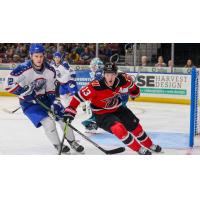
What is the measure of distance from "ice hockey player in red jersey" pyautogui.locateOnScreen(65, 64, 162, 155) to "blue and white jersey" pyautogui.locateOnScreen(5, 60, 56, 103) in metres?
0.35

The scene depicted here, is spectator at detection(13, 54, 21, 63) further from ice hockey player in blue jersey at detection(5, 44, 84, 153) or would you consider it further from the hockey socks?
the hockey socks

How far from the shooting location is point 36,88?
11.6ft

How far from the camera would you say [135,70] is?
7090 mm

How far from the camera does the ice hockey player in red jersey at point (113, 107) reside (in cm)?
328

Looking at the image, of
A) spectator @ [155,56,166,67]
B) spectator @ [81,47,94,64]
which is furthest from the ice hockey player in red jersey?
spectator @ [81,47,94,64]

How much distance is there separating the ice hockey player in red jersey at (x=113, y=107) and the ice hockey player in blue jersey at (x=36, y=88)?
0.25m

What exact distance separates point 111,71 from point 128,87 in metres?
0.28

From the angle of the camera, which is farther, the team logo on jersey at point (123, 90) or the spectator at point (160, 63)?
the spectator at point (160, 63)

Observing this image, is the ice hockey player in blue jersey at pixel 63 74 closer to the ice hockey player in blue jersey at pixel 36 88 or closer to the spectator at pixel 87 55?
the spectator at pixel 87 55

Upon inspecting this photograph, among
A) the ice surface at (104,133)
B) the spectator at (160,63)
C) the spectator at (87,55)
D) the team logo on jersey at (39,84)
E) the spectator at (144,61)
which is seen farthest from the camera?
the spectator at (87,55)

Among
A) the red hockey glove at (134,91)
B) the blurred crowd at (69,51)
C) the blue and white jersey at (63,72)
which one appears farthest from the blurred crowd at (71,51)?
the red hockey glove at (134,91)

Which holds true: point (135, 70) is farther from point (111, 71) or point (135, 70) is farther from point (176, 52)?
point (111, 71)

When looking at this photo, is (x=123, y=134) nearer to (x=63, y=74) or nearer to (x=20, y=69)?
(x=20, y=69)

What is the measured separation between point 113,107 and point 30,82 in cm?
70
